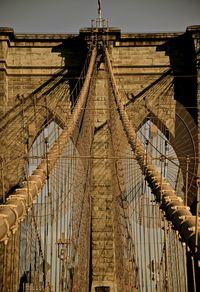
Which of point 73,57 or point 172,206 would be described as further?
point 73,57

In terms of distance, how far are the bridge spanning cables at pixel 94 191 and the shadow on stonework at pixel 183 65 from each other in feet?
1.02

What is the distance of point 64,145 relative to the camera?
860 centimetres

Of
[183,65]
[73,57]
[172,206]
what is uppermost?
[73,57]

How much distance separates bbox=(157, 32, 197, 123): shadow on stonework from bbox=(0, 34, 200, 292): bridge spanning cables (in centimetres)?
31

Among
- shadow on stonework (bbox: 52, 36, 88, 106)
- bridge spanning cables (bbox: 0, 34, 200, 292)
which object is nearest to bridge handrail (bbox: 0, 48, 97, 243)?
bridge spanning cables (bbox: 0, 34, 200, 292)

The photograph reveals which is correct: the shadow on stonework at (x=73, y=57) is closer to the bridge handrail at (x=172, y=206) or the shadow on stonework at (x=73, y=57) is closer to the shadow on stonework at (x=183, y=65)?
the shadow on stonework at (x=183, y=65)

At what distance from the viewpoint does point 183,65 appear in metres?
14.9

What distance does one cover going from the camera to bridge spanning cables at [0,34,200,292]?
6438 mm

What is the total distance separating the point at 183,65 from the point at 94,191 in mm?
4448

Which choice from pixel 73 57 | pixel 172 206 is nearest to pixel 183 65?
pixel 73 57

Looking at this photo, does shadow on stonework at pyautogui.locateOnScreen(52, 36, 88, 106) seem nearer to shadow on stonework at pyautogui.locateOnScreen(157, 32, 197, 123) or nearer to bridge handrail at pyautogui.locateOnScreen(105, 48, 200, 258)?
shadow on stonework at pyautogui.locateOnScreen(157, 32, 197, 123)

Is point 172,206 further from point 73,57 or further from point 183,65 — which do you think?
point 73,57

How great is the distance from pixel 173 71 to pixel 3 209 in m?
11.1

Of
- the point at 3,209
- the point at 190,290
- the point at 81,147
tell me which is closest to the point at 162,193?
the point at 3,209
